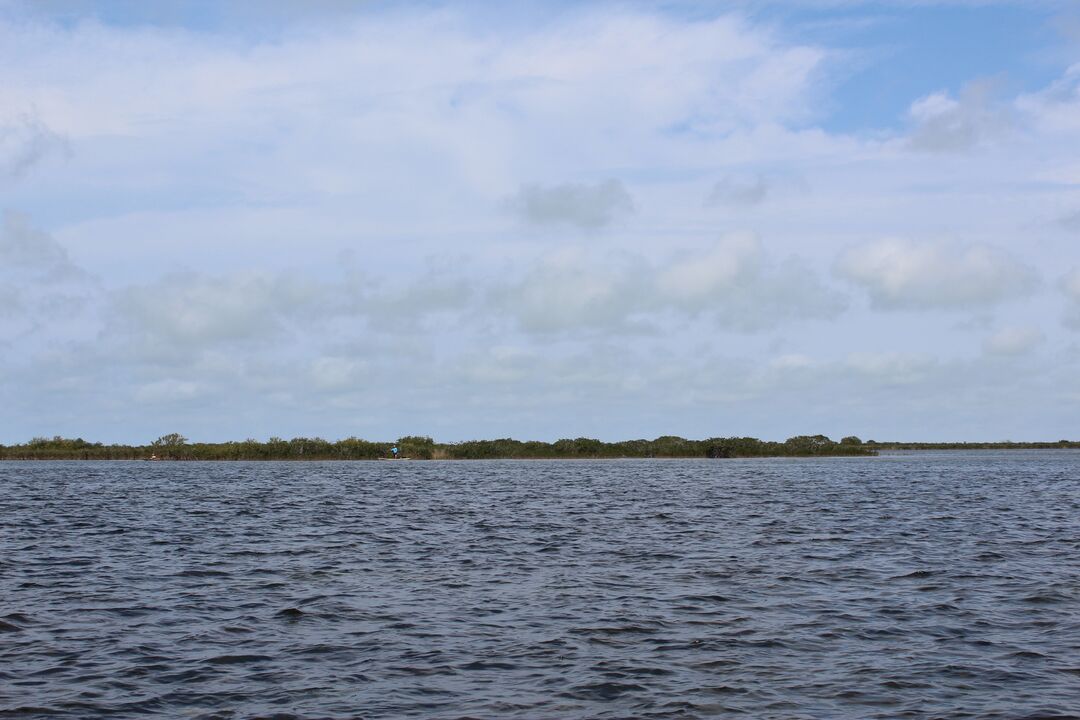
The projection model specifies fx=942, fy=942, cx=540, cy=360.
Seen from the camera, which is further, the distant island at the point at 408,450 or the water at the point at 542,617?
the distant island at the point at 408,450

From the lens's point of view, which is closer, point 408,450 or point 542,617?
point 542,617

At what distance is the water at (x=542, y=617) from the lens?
14.8m

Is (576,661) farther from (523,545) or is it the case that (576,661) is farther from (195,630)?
(523,545)

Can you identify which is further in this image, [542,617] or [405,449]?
[405,449]

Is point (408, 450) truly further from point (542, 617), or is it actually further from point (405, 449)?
point (542, 617)

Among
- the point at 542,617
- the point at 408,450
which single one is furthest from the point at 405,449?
the point at 542,617

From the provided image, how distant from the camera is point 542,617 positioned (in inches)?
822

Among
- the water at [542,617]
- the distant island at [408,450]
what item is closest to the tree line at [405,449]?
the distant island at [408,450]

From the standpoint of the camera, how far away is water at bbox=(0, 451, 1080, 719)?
14750mm

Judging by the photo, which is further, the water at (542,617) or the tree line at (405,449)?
the tree line at (405,449)

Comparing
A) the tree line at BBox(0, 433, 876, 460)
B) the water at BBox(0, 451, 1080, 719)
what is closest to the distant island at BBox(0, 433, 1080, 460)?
the tree line at BBox(0, 433, 876, 460)

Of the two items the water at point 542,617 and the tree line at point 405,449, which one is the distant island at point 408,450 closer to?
the tree line at point 405,449

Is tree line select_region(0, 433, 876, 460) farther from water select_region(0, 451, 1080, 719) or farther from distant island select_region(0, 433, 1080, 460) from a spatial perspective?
water select_region(0, 451, 1080, 719)

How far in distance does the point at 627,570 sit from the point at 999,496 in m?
44.7
